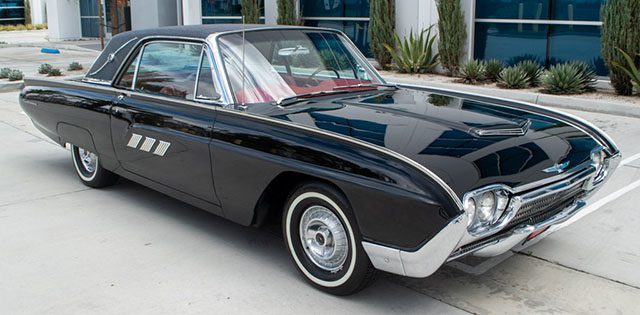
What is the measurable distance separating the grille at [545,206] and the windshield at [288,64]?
5.63 ft

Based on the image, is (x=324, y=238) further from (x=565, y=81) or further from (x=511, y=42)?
(x=511, y=42)

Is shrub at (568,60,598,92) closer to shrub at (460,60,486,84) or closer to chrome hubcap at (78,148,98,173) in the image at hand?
shrub at (460,60,486,84)

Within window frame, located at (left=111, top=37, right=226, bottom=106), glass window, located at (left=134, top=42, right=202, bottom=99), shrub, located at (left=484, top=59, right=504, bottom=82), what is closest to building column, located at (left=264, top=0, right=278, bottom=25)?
shrub, located at (left=484, top=59, right=504, bottom=82)

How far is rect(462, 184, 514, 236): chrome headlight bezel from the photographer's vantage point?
3252 mm

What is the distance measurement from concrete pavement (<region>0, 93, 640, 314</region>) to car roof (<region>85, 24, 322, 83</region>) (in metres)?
1.07

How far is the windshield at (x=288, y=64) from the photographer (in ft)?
14.4

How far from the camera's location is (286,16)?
1614 cm

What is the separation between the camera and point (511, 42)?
487 inches

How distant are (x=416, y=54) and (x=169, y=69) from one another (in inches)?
351

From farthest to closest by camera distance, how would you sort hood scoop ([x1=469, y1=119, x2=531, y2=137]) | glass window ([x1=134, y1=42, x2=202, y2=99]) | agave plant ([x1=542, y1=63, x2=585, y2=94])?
agave plant ([x1=542, y1=63, x2=585, y2=94]) → glass window ([x1=134, y1=42, x2=202, y2=99]) → hood scoop ([x1=469, y1=119, x2=531, y2=137])

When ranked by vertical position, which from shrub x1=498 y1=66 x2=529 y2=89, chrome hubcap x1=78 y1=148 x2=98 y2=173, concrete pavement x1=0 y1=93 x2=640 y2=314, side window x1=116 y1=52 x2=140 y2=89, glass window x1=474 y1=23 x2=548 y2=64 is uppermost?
glass window x1=474 y1=23 x2=548 y2=64

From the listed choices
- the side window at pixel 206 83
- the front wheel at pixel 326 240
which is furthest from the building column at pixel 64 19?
the front wheel at pixel 326 240

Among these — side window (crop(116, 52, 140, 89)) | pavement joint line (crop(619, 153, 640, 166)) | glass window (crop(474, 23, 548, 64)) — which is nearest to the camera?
side window (crop(116, 52, 140, 89))

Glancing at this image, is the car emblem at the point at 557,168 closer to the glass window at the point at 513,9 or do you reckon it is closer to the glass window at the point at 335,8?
the glass window at the point at 513,9
